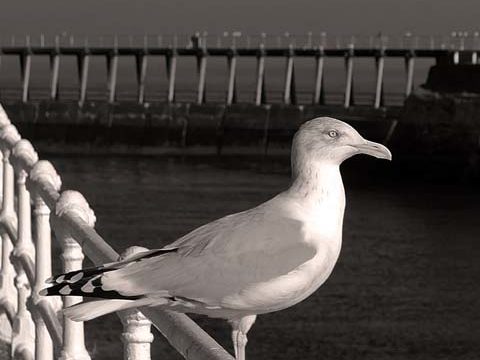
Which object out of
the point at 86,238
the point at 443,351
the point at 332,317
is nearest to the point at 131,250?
the point at 86,238

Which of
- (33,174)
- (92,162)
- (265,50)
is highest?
(33,174)

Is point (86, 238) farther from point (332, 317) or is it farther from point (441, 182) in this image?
point (441, 182)

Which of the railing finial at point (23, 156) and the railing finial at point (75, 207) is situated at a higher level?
the railing finial at point (75, 207)

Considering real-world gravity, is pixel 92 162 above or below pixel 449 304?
below

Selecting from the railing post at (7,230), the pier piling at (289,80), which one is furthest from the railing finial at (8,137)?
the pier piling at (289,80)

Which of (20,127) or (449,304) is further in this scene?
(20,127)

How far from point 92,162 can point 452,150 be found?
80.9 feet

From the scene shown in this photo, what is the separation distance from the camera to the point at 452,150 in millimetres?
64812

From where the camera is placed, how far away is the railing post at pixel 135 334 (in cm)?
320

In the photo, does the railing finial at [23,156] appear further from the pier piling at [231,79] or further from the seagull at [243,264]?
the pier piling at [231,79]

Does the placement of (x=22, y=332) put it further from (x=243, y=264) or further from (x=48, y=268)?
(x=243, y=264)

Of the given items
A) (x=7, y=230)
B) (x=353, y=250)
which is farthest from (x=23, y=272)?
(x=353, y=250)

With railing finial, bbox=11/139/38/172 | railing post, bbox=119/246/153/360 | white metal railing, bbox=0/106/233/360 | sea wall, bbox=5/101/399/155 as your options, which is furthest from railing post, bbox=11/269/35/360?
sea wall, bbox=5/101/399/155

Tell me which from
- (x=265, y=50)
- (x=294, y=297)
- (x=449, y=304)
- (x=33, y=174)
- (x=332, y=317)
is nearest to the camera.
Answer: (x=294, y=297)
